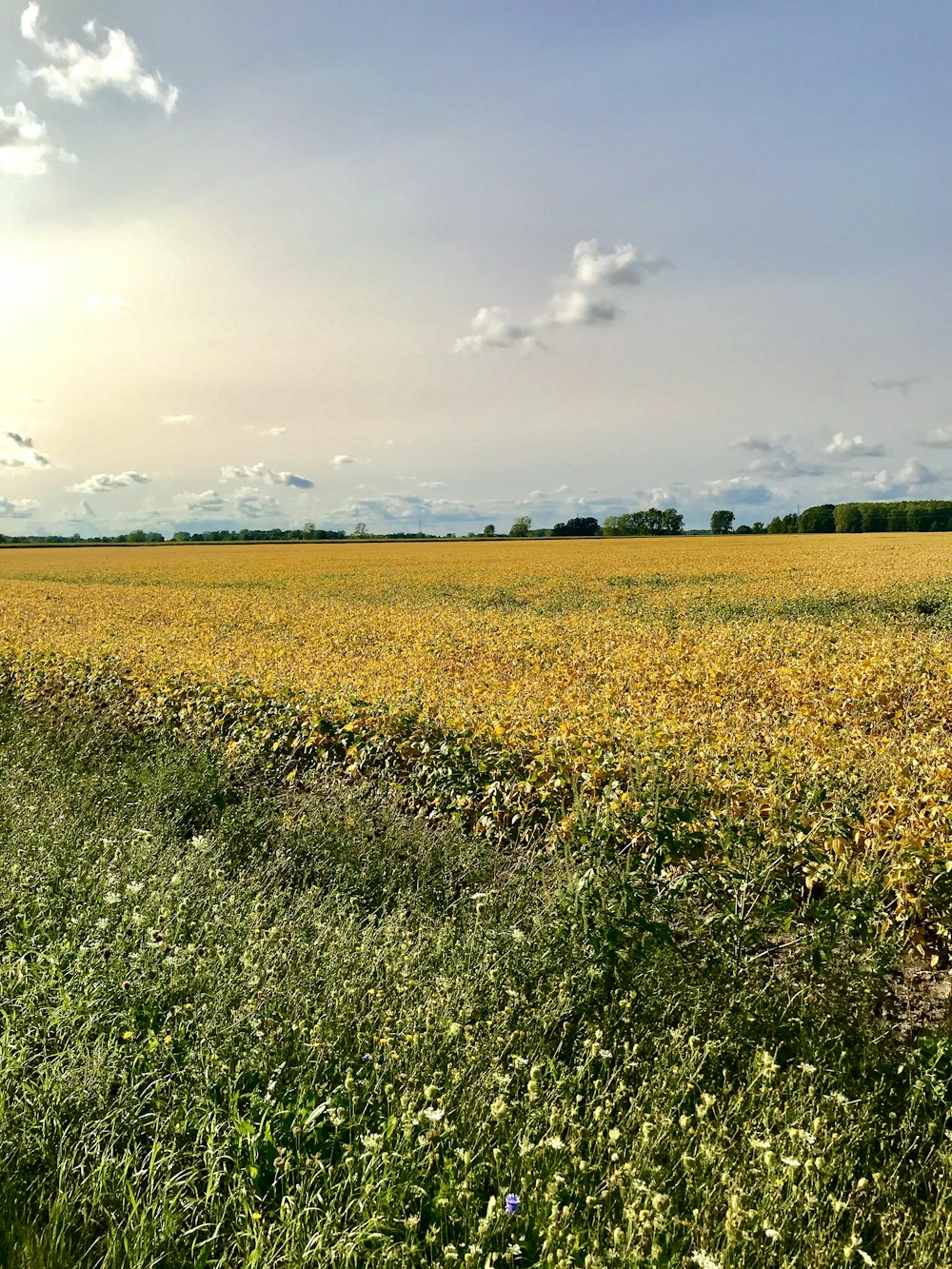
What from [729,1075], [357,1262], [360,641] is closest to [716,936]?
[729,1075]

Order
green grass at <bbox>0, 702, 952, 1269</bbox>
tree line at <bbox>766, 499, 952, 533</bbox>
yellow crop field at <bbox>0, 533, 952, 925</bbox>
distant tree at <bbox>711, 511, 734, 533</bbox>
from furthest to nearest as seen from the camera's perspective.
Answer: distant tree at <bbox>711, 511, 734, 533</bbox> < tree line at <bbox>766, 499, 952, 533</bbox> < yellow crop field at <bbox>0, 533, 952, 925</bbox> < green grass at <bbox>0, 702, 952, 1269</bbox>

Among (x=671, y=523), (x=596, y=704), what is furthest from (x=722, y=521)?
(x=596, y=704)

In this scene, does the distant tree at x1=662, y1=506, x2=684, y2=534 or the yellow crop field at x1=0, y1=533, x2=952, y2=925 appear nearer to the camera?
the yellow crop field at x1=0, y1=533, x2=952, y2=925

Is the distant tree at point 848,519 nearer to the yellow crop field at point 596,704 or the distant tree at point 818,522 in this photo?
the distant tree at point 818,522

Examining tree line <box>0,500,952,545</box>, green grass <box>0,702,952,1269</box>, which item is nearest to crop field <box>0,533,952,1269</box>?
green grass <box>0,702,952,1269</box>

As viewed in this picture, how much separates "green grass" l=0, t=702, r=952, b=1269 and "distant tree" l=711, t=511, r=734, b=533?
132m

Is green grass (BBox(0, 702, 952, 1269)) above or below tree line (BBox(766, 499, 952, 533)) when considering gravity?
below

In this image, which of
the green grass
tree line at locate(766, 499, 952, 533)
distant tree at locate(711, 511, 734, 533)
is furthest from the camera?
distant tree at locate(711, 511, 734, 533)

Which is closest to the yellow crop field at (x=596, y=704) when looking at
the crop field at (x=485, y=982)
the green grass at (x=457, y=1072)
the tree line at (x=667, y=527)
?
the crop field at (x=485, y=982)

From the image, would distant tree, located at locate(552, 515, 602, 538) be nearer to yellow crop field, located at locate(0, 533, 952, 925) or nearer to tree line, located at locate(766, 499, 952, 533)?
tree line, located at locate(766, 499, 952, 533)

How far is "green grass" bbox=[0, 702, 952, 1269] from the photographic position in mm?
2564

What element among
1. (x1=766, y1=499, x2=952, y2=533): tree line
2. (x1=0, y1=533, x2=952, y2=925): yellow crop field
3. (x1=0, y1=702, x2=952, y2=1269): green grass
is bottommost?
(x1=0, y1=702, x2=952, y2=1269): green grass

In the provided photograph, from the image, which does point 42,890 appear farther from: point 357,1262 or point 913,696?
point 913,696

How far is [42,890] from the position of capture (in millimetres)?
4562
